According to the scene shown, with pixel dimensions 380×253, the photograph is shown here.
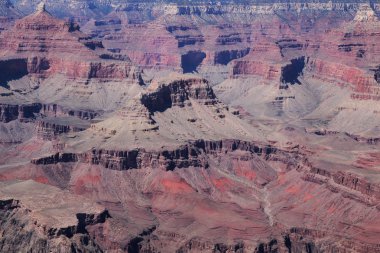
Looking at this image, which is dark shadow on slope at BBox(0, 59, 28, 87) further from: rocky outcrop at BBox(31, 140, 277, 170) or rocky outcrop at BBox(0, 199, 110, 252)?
rocky outcrop at BBox(0, 199, 110, 252)

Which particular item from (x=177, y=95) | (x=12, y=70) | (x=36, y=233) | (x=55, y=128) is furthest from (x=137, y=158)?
(x=12, y=70)

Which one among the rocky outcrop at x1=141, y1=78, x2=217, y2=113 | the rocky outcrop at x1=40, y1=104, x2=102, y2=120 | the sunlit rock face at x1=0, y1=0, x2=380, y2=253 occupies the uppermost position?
the rocky outcrop at x1=141, y1=78, x2=217, y2=113

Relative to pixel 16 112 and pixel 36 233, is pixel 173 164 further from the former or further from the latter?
pixel 16 112

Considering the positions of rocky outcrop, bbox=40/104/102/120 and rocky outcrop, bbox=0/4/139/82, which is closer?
rocky outcrop, bbox=40/104/102/120

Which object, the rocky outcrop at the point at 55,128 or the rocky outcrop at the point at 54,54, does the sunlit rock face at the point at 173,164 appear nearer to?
the rocky outcrop at the point at 55,128

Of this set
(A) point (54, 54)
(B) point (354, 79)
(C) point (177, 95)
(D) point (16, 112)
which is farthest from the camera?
(A) point (54, 54)

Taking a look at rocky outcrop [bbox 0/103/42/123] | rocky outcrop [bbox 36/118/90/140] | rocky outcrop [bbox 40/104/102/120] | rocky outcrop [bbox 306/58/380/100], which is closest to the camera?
rocky outcrop [bbox 36/118/90/140]

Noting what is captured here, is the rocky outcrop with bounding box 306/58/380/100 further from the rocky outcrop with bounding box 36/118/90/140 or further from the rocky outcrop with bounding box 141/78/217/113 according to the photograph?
the rocky outcrop with bounding box 36/118/90/140

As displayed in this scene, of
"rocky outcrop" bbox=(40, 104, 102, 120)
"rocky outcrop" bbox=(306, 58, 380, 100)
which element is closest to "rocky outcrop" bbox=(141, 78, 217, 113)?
"rocky outcrop" bbox=(40, 104, 102, 120)

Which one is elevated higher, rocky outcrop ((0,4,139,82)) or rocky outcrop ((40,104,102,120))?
rocky outcrop ((0,4,139,82))

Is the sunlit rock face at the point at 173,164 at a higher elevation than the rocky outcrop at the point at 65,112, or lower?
higher

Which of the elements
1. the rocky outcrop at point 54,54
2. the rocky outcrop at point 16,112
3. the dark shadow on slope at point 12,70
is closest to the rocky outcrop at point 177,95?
the rocky outcrop at point 16,112

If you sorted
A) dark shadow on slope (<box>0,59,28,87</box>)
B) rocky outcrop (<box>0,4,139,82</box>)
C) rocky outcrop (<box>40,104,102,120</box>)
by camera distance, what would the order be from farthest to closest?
rocky outcrop (<box>0,4,139,82</box>)
dark shadow on slope (<box>0,59,28,87</box>)
rocky outcrop (<box>40,104,102,120</box>)

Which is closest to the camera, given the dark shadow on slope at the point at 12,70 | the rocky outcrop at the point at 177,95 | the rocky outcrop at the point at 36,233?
the rocky outcrop at the point at 36,233
